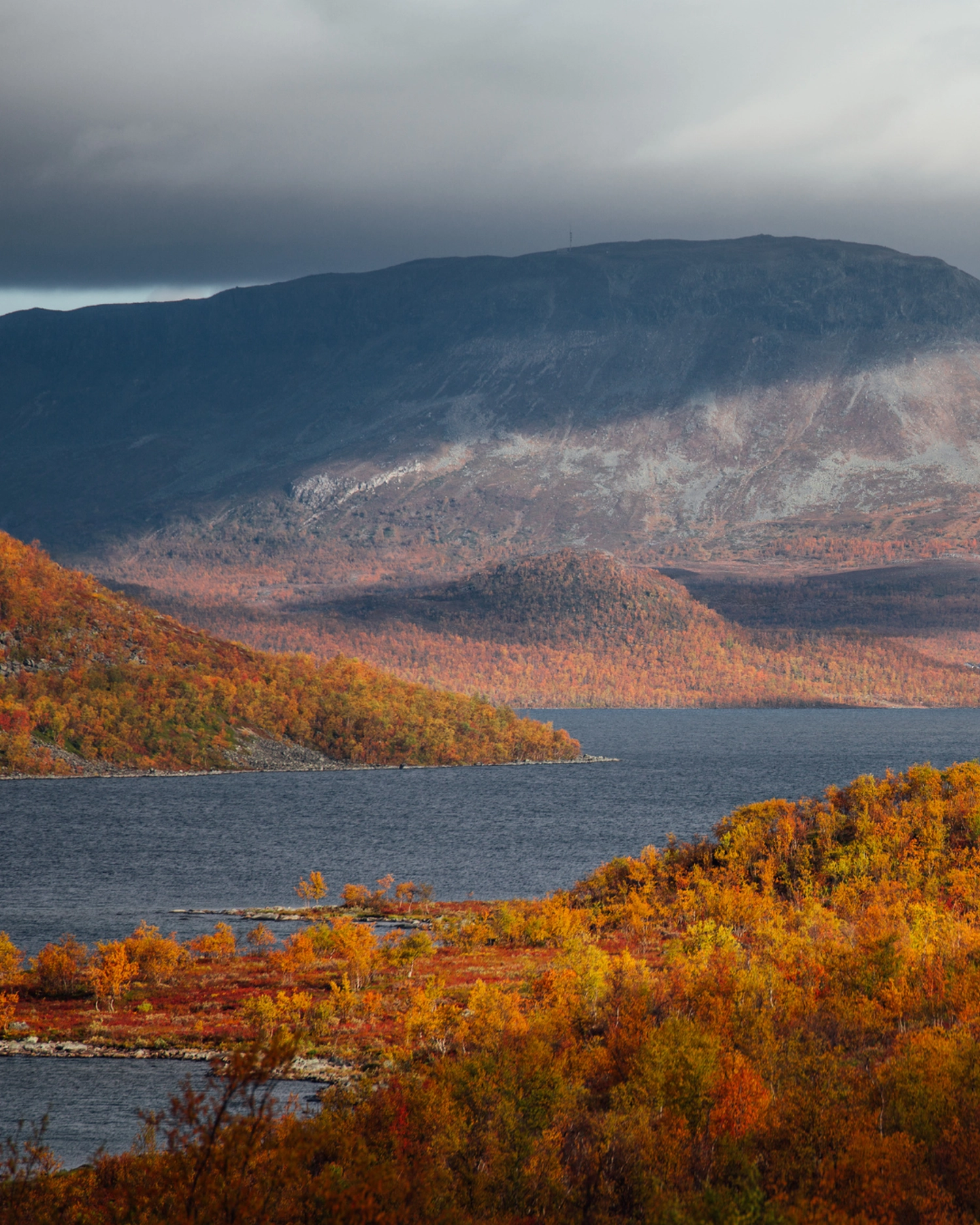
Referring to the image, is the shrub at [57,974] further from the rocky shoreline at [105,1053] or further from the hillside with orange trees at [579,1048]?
the rocky shoreline at [105,1053]

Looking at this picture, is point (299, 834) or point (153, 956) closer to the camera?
point (153, 956)

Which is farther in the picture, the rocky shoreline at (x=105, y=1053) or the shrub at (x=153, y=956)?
the shrub at (x=153, y=956)

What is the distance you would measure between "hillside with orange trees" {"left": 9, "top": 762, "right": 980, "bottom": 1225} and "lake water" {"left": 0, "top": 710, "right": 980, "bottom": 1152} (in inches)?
193

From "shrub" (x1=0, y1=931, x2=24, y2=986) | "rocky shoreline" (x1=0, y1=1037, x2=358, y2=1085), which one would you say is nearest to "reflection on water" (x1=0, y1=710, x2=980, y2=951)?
"shrub" (x1=0, y1=931, x2=24, y2=986)

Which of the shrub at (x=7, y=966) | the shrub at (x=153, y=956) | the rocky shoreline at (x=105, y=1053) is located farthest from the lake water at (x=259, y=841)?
the shrub at (x=153, y=956)

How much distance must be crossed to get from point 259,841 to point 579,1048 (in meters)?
87.7

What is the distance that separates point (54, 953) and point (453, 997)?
18.9 meters

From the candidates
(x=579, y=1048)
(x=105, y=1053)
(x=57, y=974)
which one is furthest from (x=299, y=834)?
(x=579, y=1048)

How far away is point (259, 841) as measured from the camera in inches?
4985

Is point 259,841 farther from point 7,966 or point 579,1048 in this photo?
point 579,1048

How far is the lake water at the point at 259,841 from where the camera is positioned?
4978 centimetres

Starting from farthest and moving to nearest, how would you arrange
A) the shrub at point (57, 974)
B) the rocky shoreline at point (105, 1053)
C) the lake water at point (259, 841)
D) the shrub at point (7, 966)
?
the shrub at point (57, 974) → the shrub at point (7, 966) → the lake water at point (259, 841) → the rocky shoreline at point (105, 1053)

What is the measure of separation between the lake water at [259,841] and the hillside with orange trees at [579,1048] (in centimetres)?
489

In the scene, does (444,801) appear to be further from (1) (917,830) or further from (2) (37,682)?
(1) (917,830)
